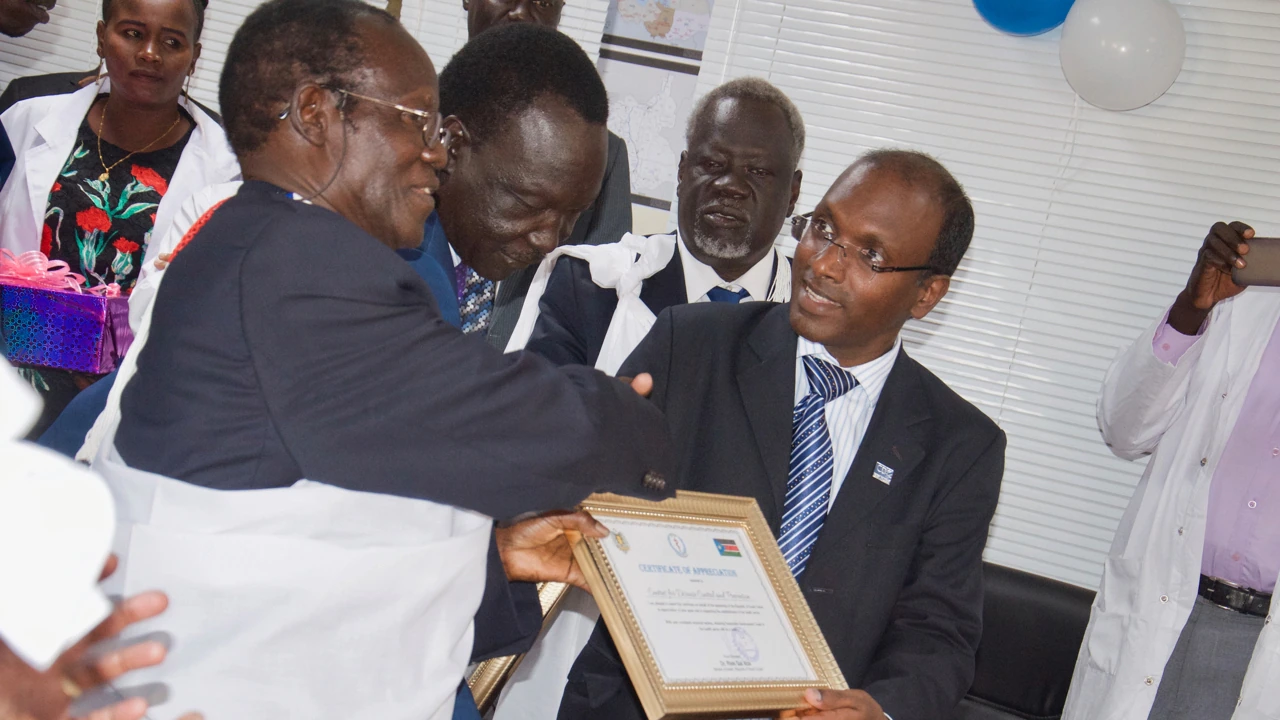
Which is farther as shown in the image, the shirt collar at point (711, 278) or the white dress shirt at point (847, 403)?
the shirt collar at point (711, 278)

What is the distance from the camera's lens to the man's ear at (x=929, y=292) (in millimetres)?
2620

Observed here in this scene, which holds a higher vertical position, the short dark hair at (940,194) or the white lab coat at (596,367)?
the short dark hair at (940,194)

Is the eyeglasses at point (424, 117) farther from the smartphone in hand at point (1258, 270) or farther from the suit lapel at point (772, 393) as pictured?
the smartphone in hand at point (1258, 270)

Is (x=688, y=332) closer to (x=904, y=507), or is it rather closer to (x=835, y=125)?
(x=904, y=507)

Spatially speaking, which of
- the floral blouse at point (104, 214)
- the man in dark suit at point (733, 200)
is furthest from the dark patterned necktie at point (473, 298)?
the floral blouse at point (104, 214)

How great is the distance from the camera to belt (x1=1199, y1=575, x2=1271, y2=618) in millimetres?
3576

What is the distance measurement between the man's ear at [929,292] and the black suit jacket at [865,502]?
261 millimetres

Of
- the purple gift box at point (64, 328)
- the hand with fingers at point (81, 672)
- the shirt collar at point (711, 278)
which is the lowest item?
the purple gift box at point (64, 328)

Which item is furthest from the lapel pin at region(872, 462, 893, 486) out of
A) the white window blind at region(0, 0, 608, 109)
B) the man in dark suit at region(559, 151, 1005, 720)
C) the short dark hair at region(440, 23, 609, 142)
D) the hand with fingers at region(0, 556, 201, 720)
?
the white window blind at region(0, 0, 608, 109)

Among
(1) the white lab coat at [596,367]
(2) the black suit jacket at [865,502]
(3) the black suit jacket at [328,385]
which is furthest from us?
(1) the white lab coat at [596,367]

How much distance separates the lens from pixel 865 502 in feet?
7.56

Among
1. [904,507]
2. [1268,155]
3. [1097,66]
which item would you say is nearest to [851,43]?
[1097,66]

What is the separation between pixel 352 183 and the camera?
1.52 m

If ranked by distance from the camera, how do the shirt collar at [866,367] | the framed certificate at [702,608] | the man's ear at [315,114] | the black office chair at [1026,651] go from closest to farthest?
the man's ear at [315,114], the framed certificate at [702,608], the shirt collar at [866,367], the black office chair at [1026,651]
